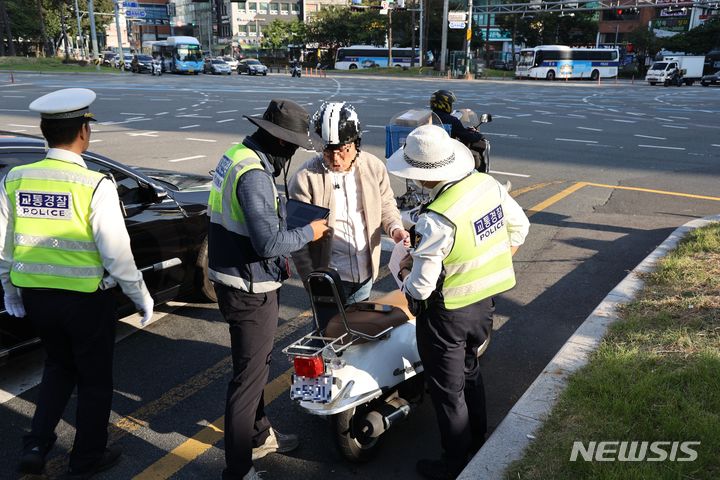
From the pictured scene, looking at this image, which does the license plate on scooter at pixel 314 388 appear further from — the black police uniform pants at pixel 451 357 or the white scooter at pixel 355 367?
the black police uniform pants at pixel 451 357

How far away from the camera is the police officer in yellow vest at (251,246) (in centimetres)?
272

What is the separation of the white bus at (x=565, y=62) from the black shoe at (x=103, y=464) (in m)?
57.2

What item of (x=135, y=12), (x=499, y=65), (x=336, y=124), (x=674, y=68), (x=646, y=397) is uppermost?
(x=135, y=12)

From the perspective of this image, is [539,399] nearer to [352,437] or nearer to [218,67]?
[352,437]

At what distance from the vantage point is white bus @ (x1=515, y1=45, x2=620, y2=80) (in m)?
55.2

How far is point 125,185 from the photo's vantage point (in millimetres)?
4852

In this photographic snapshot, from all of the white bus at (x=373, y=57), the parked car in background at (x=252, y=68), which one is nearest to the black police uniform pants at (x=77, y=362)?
the parked car in background at (x=252, y=68)

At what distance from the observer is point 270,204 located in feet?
9.00

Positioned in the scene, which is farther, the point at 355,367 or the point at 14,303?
the point at 355,367

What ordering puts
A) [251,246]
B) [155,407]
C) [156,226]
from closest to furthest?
[251,246]
[155,407]
[156,226]

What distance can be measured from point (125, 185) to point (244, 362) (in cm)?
253

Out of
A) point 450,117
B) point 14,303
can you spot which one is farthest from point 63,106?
point 450,117

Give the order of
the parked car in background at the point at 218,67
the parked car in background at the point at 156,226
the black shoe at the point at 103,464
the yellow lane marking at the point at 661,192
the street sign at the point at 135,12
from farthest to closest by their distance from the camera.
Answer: the street sign at the point at 135,12 < the parked car in background at the point at 218,67 < the yellow lane marking at the point at 661,192 < the parked car in background at the point at 156,226 < the black shoe at the point at 103,464

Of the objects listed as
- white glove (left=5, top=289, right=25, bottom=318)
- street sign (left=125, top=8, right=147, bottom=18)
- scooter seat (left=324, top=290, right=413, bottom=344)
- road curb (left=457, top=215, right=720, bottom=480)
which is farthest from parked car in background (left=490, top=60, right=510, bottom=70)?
white glove (left=5, top=289, right=25, bottom=318)
